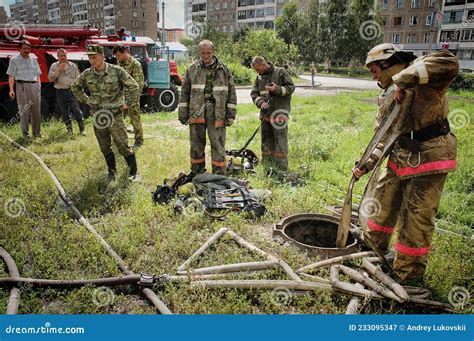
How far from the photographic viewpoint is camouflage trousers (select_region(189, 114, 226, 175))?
19.4ft

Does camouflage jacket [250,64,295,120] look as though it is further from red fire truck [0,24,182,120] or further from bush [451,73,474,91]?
bush [451,73,474,91]

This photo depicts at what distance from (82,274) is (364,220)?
9.59 feet

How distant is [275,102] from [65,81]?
17.3 ft

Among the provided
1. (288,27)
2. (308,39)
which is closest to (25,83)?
(288,27)

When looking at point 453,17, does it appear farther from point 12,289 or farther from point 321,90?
point 12,289

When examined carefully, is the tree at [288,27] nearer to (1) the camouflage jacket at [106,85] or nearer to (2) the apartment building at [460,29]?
(2) the apartment building at [460,29]

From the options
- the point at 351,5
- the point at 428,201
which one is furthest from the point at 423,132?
the point at 351,5

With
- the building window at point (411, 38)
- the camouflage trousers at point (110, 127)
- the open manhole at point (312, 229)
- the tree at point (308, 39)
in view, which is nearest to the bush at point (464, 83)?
the tree at point (308, 39)

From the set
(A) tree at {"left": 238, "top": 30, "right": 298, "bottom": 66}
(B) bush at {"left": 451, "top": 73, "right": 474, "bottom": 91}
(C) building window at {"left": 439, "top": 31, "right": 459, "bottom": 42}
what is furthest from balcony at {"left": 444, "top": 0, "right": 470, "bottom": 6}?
(B) bush at {"left": 451, "top": 73, "right": 474, "bottom": 91}

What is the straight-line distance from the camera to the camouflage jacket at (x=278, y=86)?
253 inches

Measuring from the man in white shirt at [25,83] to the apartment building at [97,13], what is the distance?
32.6 metres

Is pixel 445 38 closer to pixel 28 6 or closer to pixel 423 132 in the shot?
pixel 423 132

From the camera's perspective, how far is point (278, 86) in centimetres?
631

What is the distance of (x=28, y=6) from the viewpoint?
306 ft
